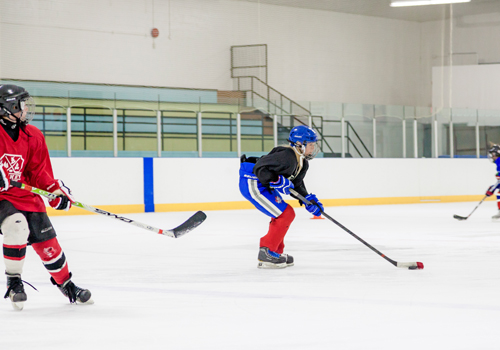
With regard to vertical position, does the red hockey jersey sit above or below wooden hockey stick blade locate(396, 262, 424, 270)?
above

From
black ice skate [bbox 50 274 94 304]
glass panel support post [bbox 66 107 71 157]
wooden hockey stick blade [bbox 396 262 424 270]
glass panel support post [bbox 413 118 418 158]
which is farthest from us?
glass panel support post [bbox 413 118 418 158]

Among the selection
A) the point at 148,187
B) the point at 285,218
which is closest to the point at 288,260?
the point at 285,218

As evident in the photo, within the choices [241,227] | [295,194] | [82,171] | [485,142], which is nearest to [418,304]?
[295,194]

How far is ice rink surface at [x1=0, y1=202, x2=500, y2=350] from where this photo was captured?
7.02 ft

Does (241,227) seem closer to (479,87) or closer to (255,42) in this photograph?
(255,42)

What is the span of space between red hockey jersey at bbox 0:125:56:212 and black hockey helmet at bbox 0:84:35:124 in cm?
7

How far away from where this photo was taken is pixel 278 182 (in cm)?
380

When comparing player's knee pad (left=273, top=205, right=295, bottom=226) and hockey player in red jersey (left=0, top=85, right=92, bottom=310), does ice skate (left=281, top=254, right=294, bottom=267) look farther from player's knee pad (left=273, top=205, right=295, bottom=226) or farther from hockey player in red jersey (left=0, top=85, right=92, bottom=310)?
hockey player in red jersey (left=0, top=85, right=92, bottom=310)

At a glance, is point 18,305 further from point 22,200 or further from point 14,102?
point 14,102

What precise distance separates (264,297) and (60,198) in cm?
104

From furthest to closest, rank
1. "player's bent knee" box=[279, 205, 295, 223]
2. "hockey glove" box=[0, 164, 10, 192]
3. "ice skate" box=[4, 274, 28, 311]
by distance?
"player's bent knee" box=[279, 205, 295, 223]
"ice skate" box=[4, 274, 28, 311]
"hockey glove" box=[0, 164, 10, 192]

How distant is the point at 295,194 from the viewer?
12.7 feet

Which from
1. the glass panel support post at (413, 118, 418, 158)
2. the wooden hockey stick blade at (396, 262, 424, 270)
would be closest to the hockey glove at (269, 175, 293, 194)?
the wooden hockey stick blade at (396, 262, 424, 270)

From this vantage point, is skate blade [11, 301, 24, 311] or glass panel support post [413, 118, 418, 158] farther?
glass panel support post [413, 118, 418, 158]
